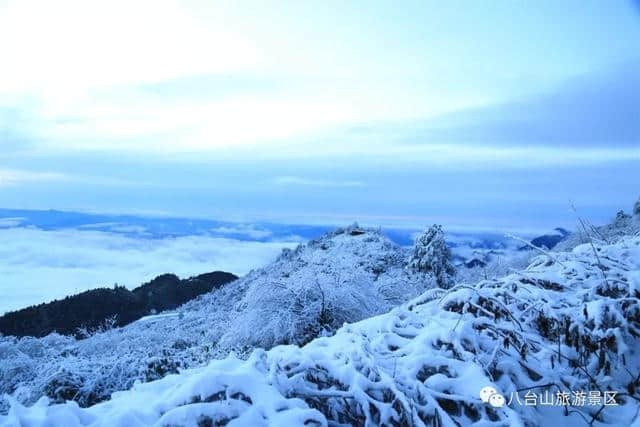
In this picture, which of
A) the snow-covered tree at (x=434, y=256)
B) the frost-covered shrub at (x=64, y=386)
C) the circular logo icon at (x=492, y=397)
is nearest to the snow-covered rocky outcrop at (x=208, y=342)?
the frost-covered shrub at (x=64, y=386)

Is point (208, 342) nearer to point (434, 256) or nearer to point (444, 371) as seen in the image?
point (444, 371)

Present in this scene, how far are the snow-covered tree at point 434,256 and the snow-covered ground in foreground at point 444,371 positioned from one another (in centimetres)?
1831

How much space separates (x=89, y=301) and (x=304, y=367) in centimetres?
3236

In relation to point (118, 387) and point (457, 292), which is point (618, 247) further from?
point (118, 387)

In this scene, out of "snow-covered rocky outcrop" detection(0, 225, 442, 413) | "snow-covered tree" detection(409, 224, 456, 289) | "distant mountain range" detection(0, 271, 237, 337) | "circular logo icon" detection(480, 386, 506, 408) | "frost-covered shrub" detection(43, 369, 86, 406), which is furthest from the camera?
"distant mountain range" detection(0, 271, 237, 337)

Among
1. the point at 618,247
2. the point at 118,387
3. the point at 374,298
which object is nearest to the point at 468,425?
the point at 618,247

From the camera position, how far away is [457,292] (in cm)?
473

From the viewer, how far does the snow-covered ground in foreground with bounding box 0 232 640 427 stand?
→ 2818 millimetres

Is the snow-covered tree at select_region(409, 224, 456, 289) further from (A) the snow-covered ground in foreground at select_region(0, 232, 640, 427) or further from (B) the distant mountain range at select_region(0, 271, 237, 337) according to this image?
(A) the snow-covered ground in foreground at select_region(0, 232, 640, 427)

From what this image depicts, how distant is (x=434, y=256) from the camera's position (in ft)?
76.9

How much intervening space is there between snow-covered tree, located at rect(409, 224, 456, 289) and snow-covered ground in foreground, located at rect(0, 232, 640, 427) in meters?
18.3

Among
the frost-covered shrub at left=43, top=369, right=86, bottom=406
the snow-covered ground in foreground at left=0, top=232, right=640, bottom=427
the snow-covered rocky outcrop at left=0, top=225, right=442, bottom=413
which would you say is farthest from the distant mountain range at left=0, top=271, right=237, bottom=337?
the snow-covered ground in foreground at left=0, top=232, right=640, bottom=427

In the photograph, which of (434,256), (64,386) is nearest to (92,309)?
(434,256)

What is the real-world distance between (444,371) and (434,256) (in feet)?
67.2
